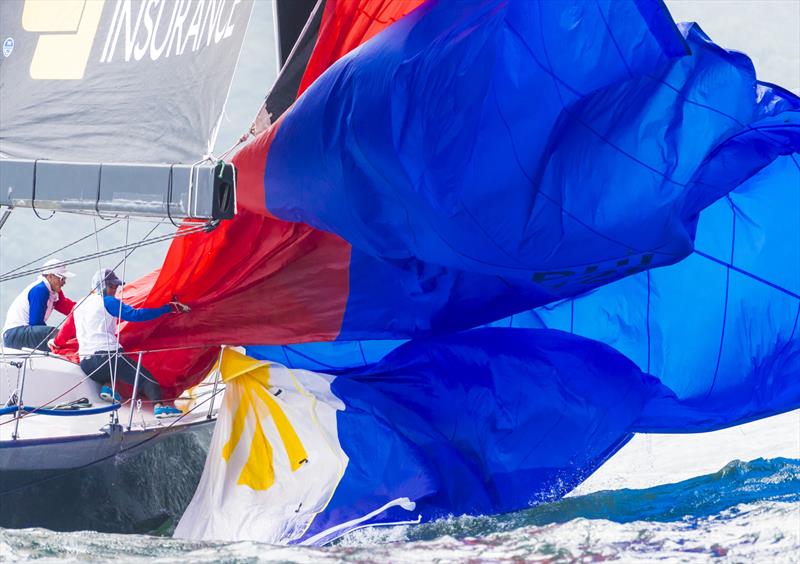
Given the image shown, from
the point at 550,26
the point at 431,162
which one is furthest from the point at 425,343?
the point at 550,26

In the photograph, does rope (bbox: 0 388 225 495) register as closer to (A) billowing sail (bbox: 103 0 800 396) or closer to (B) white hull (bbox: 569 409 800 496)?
(A) billowing sail (bbox: 103 0 800 396)

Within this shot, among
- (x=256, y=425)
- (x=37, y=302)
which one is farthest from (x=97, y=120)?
(x=37, y=302)

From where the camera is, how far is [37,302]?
6.00 m

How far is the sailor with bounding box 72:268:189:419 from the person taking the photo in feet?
16.1

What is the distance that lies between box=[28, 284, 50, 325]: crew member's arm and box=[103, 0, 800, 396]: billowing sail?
220 centimetres

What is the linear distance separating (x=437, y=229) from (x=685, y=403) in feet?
4.80

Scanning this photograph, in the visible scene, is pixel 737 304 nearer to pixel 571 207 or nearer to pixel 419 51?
pixel 571 207

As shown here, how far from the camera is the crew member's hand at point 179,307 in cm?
478

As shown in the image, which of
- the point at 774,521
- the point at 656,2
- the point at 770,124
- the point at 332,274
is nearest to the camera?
the point at 774,521

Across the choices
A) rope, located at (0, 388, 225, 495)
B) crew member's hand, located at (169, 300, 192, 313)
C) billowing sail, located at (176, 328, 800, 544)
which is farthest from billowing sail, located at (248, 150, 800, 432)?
rope, located at (0, 388, 225, 495)

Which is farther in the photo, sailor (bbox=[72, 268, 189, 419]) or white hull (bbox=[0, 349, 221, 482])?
sailor (bbox=[72, 268, 189, 419])

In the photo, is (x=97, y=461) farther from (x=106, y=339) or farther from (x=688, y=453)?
(x=688, y=453)

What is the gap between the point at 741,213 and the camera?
15.7 feet

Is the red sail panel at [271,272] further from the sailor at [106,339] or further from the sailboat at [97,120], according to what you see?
the sailboat at [97,120]
